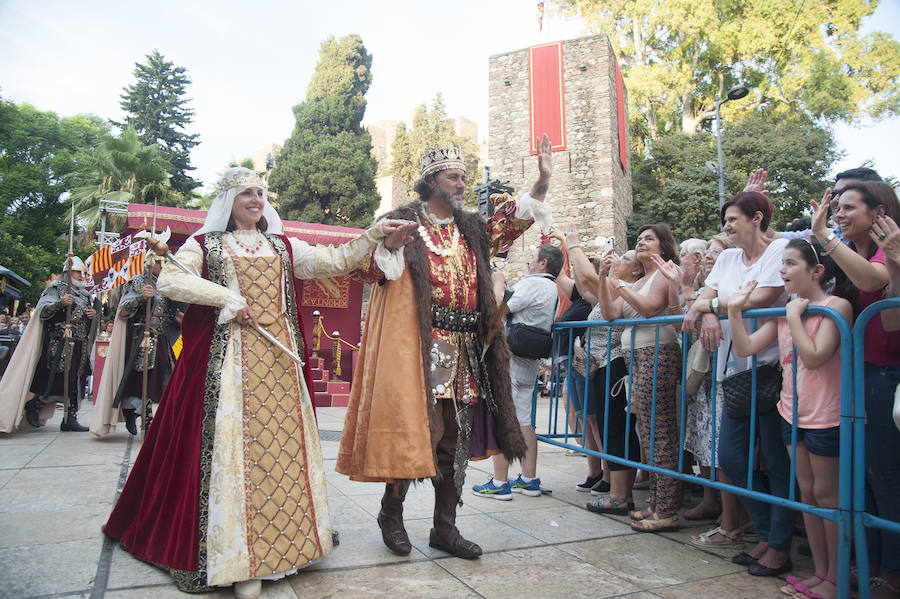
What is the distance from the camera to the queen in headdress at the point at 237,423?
243cm

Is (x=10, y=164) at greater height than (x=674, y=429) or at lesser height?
greater

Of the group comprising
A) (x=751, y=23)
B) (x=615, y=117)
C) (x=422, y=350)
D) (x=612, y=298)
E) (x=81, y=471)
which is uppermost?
(x=751, y=23)

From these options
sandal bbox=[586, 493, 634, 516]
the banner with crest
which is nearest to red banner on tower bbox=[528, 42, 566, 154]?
the banner with crest

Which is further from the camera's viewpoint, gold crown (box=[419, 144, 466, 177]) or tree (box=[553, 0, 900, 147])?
tree (box=[553, 0, 900, 147])

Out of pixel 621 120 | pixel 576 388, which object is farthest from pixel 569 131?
pixel 576 388

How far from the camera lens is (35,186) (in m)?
29.0

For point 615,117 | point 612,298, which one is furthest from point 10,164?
point 612,298

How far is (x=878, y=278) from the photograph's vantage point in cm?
233

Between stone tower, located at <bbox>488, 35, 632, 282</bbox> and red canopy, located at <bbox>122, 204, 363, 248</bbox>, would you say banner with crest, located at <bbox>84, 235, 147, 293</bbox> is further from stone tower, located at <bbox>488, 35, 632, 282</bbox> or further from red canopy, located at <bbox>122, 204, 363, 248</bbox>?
stone tower, located at <bbox>488, 35, 632, 282</bbox>

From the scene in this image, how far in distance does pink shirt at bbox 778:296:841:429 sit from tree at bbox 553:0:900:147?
27558mm

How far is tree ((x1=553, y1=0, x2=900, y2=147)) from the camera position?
84.6ft

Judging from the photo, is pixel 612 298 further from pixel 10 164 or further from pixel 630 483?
pixel 10 164

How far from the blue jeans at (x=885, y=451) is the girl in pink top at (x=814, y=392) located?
117mm

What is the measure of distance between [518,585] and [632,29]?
29.9 m
